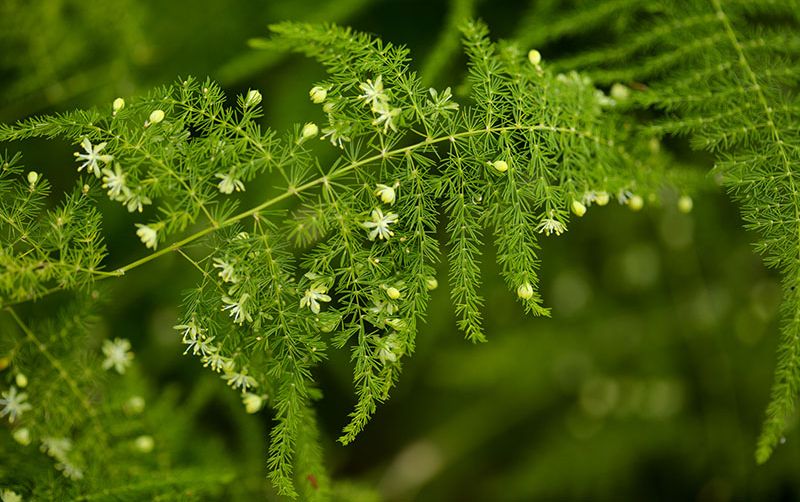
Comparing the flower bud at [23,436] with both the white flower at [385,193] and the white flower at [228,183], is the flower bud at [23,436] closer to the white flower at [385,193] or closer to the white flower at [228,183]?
the white flower at [228,183]

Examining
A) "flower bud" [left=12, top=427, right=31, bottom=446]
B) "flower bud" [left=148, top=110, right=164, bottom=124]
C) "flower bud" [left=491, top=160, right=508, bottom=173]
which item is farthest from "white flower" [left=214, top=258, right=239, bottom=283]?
"flower bud" [left=12, top=427, right=31, bottom=446]

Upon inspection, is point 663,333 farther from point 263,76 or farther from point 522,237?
point 263,76

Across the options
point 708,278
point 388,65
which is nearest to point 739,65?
point 388,65

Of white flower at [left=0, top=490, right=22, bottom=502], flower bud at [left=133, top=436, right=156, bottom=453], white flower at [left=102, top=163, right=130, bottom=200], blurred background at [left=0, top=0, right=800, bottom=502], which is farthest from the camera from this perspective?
blurred background at [left=0, top=0, right=800, bottom=502]

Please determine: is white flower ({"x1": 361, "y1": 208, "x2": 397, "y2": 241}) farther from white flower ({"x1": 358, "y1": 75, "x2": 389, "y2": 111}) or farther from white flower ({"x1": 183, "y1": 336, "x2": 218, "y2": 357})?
white flower ({"x1": 183, "y1": 336, "x2": 218, "y2": 357})

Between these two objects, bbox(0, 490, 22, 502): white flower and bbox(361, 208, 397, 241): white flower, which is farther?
bbox(0, 490, 22, 502): white flower

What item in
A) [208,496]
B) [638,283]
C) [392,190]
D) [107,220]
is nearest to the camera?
[392,190]
